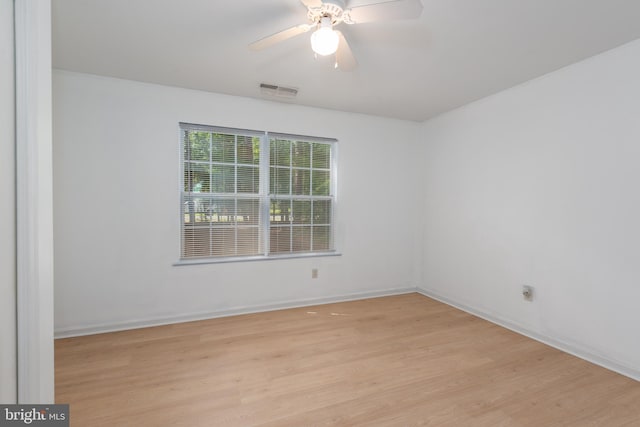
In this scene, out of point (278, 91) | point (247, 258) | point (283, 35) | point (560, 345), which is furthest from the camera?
point (247, 258)

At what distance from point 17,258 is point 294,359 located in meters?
1.91

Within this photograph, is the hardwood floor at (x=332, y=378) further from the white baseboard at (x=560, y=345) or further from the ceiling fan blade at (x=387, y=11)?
the ceiling fan blade at (x=387, y=11)

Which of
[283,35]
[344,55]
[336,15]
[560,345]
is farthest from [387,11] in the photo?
[560,345]

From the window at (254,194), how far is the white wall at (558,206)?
173cm

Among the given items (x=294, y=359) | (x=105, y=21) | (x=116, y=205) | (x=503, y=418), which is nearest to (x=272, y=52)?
(x=105, y=21)

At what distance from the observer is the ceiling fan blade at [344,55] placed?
A: 1.85 metres

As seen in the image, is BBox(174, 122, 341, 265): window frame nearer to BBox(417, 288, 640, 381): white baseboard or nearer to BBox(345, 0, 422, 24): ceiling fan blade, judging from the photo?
BBox(417, 288, 640, 381): white baseboard

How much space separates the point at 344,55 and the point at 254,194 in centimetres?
196

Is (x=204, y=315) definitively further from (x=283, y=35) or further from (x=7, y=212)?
(x=283, y=35)

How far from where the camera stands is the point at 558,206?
104 inches

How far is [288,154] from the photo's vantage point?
3.61 meters

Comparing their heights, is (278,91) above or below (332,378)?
above

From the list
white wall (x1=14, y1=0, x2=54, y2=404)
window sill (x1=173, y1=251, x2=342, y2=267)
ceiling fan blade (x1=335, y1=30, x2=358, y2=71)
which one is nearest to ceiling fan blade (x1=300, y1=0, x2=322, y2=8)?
ceiling fan blade (x1=335, y1=30, x2=358, y2=71)

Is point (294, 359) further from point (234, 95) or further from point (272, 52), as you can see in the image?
point (234, 95)
